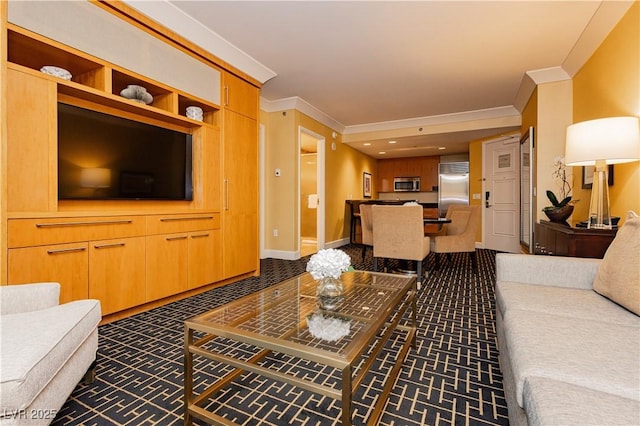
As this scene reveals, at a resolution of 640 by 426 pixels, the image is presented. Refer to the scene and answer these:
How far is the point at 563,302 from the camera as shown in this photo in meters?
1.48

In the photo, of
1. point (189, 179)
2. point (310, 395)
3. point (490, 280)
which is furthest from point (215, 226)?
point (490, 280)

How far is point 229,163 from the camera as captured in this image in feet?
11.2

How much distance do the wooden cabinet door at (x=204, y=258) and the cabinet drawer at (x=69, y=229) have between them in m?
0.57

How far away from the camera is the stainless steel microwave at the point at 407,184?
8.64 m

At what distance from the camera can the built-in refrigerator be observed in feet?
24.9

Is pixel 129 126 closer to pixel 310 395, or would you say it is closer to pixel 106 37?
pixel 106 37

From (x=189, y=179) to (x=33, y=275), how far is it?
1.47 m

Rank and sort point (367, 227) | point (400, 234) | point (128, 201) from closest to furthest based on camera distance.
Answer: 1. point (128, 201)
2. point (400, 234)
3. point (367, 227)

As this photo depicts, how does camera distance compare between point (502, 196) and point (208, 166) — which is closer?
point (208, 166)

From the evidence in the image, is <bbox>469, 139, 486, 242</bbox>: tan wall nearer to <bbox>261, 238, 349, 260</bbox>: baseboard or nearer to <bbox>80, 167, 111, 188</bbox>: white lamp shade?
<bbox>261, 238, 349, 260</bbox>: baseboard

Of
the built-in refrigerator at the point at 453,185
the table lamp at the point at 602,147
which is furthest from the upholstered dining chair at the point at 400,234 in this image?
the built-in refrigerator at the point at 453,185

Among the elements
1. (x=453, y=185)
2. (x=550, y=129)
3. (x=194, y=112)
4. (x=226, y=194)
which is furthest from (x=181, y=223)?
(x=453, y=185)

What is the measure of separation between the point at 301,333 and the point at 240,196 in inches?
103

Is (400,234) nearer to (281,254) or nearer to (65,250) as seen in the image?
(281,254)
